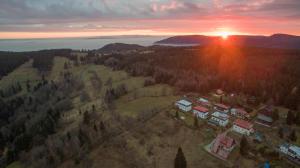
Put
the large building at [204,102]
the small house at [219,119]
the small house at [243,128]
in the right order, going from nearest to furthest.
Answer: the small house at [243,128], the small house at [219,119], the large building at [204,102]

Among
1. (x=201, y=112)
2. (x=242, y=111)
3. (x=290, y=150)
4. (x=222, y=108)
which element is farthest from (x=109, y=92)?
(x=290, y=150)

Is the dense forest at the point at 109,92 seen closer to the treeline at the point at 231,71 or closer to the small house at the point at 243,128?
the treeline at the point at 231,71

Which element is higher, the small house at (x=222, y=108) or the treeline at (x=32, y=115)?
the small house at (x=222, y=108)

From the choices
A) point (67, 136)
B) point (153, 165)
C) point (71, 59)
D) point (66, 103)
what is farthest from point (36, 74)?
point (153, 165)

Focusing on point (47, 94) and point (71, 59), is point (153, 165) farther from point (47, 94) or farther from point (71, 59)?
point (71, 59)

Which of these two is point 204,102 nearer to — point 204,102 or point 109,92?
point 204,102

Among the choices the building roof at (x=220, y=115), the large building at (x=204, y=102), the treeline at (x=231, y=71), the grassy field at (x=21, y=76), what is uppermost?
the treeline at (x=231, y=71)

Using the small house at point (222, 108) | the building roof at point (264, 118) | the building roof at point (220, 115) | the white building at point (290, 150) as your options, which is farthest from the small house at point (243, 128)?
the small house at point (222, 108)

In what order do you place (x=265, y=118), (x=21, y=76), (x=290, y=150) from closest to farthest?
(x=290, y=150)
(x=265, y=118)
(x=21, y=76)
